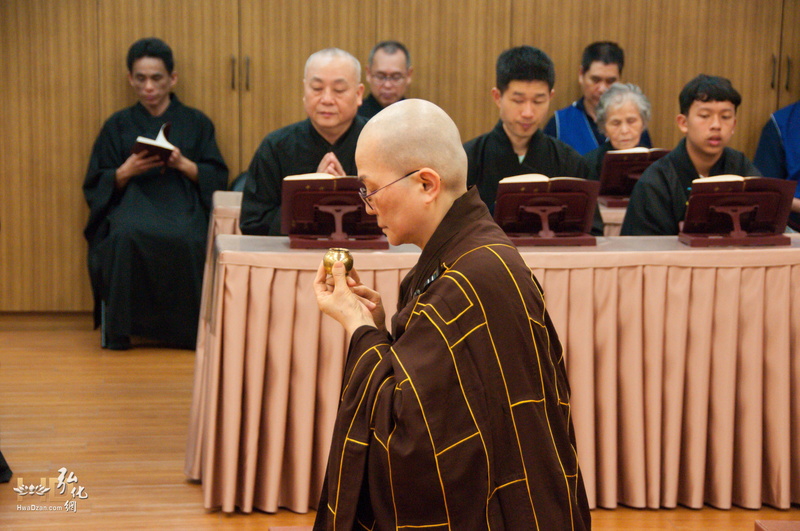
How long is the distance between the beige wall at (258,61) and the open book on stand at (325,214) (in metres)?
2.76

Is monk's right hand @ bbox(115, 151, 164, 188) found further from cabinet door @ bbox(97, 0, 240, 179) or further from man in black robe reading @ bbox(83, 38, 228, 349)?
cabinet door @ bbox(97, 0, 240, 179)

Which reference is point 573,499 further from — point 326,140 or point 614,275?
point 326,140

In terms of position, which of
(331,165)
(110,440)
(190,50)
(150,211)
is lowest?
(110,440)

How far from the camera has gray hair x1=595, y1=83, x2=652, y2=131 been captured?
467cm

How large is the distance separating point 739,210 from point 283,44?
10.5 feet

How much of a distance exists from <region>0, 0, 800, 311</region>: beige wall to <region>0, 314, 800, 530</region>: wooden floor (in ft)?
2.62

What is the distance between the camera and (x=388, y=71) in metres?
5.03

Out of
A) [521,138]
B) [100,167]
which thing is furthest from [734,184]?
[100,167]

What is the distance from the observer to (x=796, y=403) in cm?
277

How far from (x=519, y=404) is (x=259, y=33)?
4401 millimetres

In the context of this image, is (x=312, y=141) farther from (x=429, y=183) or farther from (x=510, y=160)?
(x=429, y=183)

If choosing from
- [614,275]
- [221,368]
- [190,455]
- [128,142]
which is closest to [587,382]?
[614,275]

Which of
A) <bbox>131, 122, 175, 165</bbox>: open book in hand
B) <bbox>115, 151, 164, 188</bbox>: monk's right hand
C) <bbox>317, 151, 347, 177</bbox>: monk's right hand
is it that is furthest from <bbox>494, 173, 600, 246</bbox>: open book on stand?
<bbox>115, 151, 164, 188</bbox>: monk's right hand

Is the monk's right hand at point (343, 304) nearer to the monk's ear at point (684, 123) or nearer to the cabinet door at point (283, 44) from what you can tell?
the monk's ear at point (684, 123)
